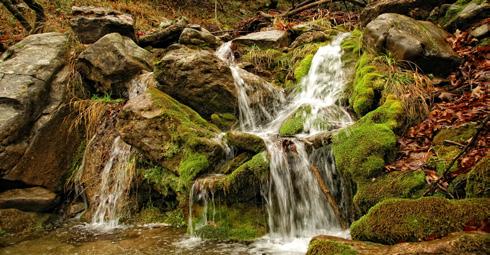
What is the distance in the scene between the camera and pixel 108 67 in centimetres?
814

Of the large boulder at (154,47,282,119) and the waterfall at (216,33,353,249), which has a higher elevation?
the large boulder at (154,47,282,119)

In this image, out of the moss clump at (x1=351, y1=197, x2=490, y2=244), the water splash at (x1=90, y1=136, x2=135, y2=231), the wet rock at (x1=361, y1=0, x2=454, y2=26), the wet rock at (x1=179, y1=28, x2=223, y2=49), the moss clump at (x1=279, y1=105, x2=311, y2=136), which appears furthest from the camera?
the wet rock at (x1=179, y1=28, x2=223, y2=49)

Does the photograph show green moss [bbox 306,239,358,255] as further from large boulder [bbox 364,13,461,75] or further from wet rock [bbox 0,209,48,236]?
wet rock [bbox 0,209,48,236]

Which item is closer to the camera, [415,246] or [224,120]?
[415,246]

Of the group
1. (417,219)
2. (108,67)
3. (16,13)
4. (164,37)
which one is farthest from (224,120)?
(16,13)

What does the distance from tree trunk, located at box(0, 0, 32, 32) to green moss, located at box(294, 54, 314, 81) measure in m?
7.04

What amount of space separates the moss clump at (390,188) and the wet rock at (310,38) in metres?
5.42

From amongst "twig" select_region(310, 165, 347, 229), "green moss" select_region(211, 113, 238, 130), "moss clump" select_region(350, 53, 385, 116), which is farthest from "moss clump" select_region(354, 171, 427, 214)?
"green moss" select_region(211, 113, 238, 130)

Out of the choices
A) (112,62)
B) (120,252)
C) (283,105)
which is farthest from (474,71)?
(112,62)

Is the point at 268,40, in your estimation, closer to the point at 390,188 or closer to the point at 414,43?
the point at 414,43

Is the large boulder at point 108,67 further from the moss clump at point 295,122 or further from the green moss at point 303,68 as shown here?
the moss clump at point 295,122

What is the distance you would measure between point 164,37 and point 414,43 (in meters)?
6.22

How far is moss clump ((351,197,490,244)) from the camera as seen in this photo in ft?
10.4

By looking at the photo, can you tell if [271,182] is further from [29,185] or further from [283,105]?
[29,185]
